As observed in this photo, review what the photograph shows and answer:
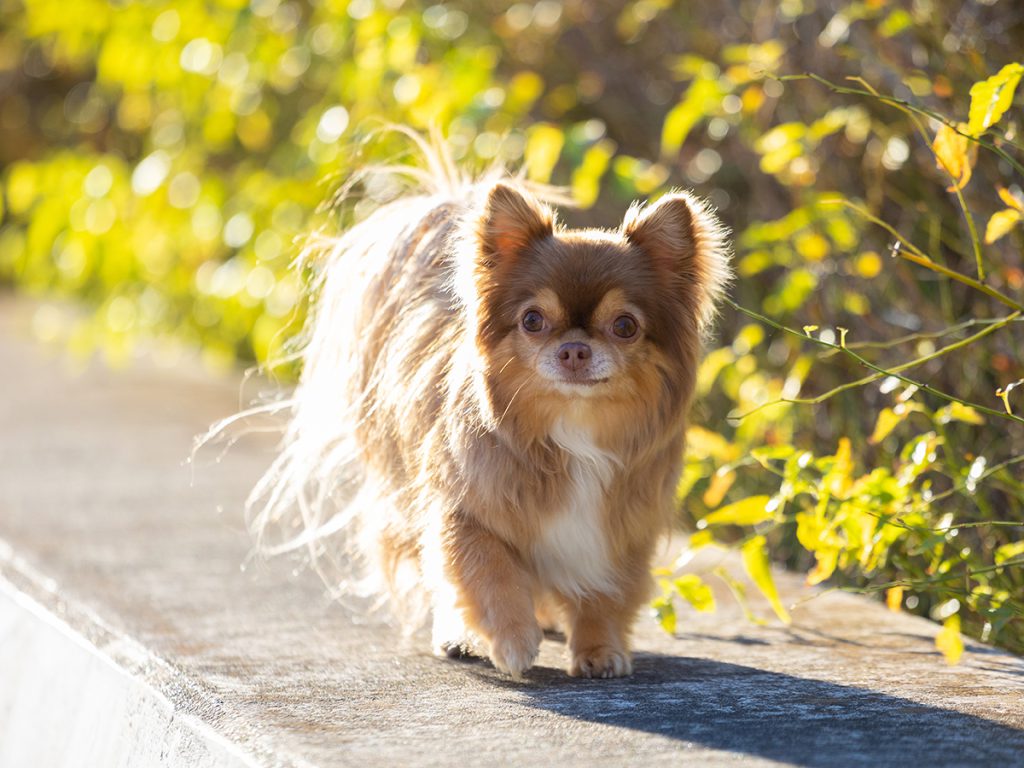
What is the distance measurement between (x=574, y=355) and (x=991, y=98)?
0.91 meters

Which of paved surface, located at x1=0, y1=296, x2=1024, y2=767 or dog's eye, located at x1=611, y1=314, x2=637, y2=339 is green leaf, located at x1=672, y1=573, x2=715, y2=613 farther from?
dog's eye, located at x1=611, y1=314, x2=637, y2=339

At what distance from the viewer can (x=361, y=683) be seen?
2852mm

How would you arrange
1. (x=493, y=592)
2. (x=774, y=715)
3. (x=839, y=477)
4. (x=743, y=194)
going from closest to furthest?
(x=774, y=715) < (x=493, y=592) < (x=839, y=477) < (x=743, y=194)

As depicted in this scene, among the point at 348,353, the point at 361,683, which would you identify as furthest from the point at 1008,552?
the point at 348,353

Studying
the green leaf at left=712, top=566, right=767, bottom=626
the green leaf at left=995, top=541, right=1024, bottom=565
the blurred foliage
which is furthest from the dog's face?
the green leaf at left=995, top=541, right=1024, bottom=565

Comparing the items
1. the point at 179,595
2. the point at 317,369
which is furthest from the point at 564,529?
the point at 179,595

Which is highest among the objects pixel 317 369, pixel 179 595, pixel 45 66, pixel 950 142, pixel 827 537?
pixel 45 66

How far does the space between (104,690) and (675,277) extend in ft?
4.72

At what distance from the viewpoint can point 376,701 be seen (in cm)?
270

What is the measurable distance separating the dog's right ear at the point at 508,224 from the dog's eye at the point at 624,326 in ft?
0.82

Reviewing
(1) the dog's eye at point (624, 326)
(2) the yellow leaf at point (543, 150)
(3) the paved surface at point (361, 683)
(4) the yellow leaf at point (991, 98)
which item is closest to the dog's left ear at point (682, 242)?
(1) the dog's eye at point (624, 326)

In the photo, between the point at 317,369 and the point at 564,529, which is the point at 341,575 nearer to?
the point at 317,369

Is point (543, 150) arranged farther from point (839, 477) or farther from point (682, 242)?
point (839, 477)

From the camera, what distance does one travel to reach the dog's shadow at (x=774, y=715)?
2346mm
